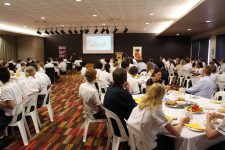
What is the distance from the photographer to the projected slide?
17.7 m

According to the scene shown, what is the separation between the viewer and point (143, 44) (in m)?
18.6

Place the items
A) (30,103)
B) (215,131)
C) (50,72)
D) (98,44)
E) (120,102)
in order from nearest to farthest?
1. (215,131)
2. (120,102)
3. (30,103)
4. (50,72)
5. (98,44)

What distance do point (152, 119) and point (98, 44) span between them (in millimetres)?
16043

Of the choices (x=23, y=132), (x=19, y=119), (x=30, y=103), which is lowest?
(x=23, y=132)

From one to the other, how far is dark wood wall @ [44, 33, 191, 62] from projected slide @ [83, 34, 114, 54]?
1.71ft

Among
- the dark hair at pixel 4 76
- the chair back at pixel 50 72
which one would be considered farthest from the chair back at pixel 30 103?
the chair back at pixel 50 72

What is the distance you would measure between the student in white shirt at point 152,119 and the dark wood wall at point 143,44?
16331 millimetres

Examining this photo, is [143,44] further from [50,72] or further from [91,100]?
[91,100]

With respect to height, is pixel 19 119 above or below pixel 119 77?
below

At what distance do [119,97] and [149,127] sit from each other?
2.53 ft

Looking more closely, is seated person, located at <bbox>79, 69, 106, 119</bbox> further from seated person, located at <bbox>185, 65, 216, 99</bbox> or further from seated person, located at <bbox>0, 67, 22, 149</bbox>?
seated person, located at <bbox>185, 65, 216, 99</bbox>

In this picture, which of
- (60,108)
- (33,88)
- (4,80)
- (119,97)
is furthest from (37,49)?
(119,97)

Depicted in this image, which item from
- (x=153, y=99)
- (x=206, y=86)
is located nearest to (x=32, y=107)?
(x=153, y=99)

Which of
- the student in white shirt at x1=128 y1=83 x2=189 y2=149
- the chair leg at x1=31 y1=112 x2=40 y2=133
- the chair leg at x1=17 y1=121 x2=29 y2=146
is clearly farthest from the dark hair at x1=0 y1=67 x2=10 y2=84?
the student in white shirt at x1=128 y1=83 x2=189 y2=149
